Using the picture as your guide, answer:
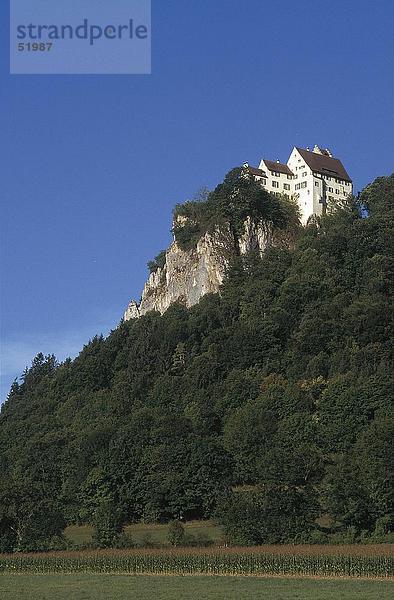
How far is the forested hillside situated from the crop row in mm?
12413

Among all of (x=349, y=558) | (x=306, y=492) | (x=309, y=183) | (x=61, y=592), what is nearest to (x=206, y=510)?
(x=306, y=492)

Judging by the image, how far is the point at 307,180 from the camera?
178750mm

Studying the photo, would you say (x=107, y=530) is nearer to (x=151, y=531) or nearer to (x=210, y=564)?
(x=151, y=531)

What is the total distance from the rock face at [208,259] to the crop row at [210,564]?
91595 millimetres

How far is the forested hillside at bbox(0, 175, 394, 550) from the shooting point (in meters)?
95.9

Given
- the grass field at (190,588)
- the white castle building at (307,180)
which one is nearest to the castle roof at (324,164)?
the white castle building at (307,180)

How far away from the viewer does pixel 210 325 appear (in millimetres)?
158750

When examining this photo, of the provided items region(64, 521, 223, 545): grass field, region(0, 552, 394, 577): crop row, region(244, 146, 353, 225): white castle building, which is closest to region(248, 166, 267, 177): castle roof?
region(244, 146, 353, 225): white castle building

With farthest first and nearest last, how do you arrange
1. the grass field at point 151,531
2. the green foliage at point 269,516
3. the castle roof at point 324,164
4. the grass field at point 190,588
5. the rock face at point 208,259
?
the castle roof at point 324,164, the rock face at point 208,259, the grass field at point 151,531, the green foliage at point 269,516, the grass field at point 190,588

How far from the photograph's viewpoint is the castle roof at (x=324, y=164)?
181500mm

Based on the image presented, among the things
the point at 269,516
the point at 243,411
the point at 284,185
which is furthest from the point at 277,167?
the point at 269,516

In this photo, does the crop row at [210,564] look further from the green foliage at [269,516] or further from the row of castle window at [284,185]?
the row of castle window at [284,185]

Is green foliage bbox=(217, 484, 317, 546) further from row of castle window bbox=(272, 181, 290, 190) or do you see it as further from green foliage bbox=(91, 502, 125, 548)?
row of castle window bbox=(272, 181, 290, 190)

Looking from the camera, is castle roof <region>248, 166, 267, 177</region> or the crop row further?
castle roof <region>248, 166, 267, 177</region>
